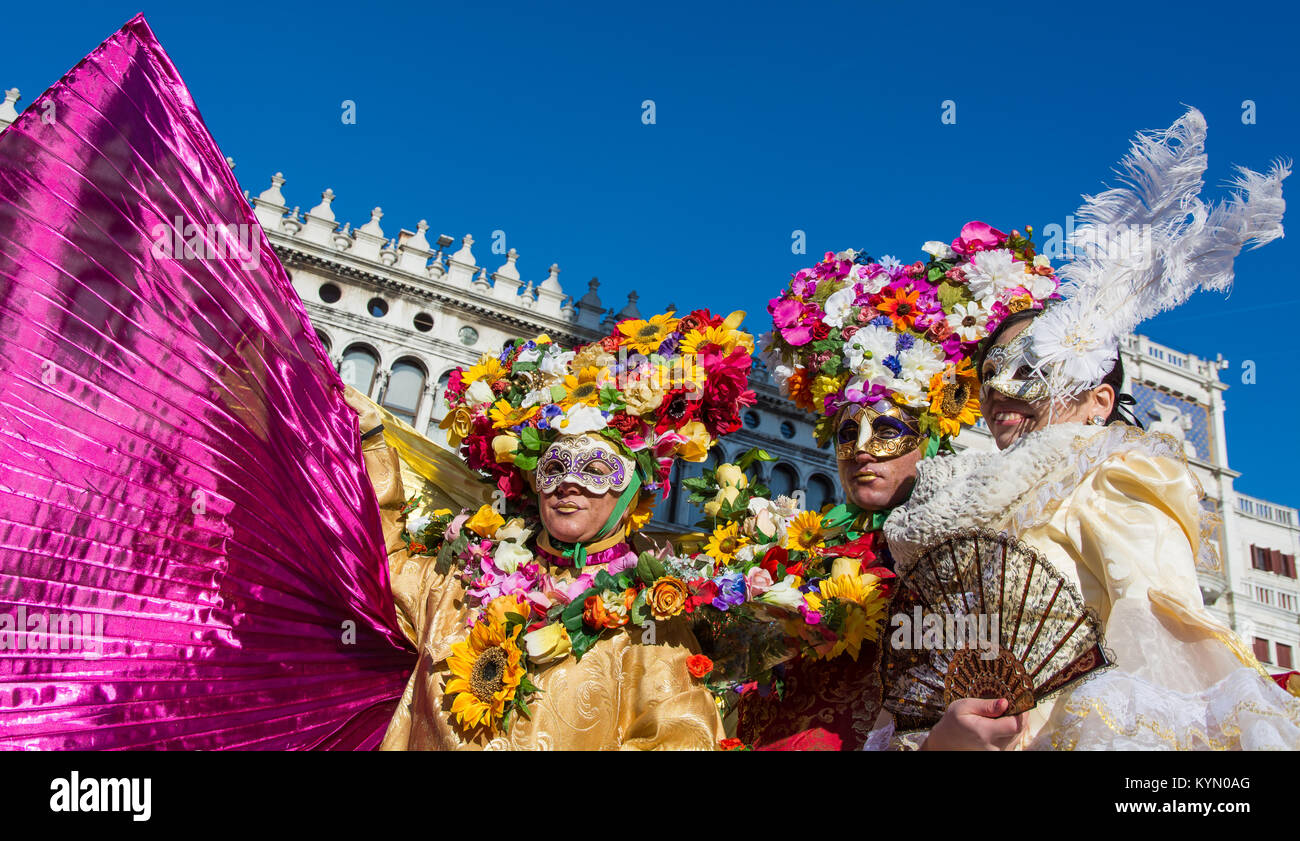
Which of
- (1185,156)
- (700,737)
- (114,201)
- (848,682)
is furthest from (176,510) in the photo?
(1185,156)

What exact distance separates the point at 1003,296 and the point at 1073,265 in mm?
738

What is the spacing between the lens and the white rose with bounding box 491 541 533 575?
4.13 m

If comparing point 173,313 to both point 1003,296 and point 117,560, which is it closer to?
point 117,560

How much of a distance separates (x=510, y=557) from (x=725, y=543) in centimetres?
102

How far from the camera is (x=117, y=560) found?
327 cm

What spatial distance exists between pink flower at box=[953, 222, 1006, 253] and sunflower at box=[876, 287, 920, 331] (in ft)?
0.99

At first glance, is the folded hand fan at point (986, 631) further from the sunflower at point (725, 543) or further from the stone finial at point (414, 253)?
the stone finial at point (414, 253)

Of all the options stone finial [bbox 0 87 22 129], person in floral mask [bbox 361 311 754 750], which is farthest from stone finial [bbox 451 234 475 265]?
person in floral mask [bbox 361 311 754 750]

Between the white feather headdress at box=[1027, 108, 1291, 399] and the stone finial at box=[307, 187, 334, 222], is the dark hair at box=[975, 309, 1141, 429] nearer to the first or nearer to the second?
the white feather headdress at box=[1027, 108, 1291, 399]

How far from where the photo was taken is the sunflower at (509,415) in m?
4.44

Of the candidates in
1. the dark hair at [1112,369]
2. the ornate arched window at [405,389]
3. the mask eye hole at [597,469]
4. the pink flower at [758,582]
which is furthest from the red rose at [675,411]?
the ornate arched window at [405,389]

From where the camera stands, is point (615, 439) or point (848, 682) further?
point (615, 439)

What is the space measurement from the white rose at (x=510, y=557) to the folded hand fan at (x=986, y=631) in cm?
202
